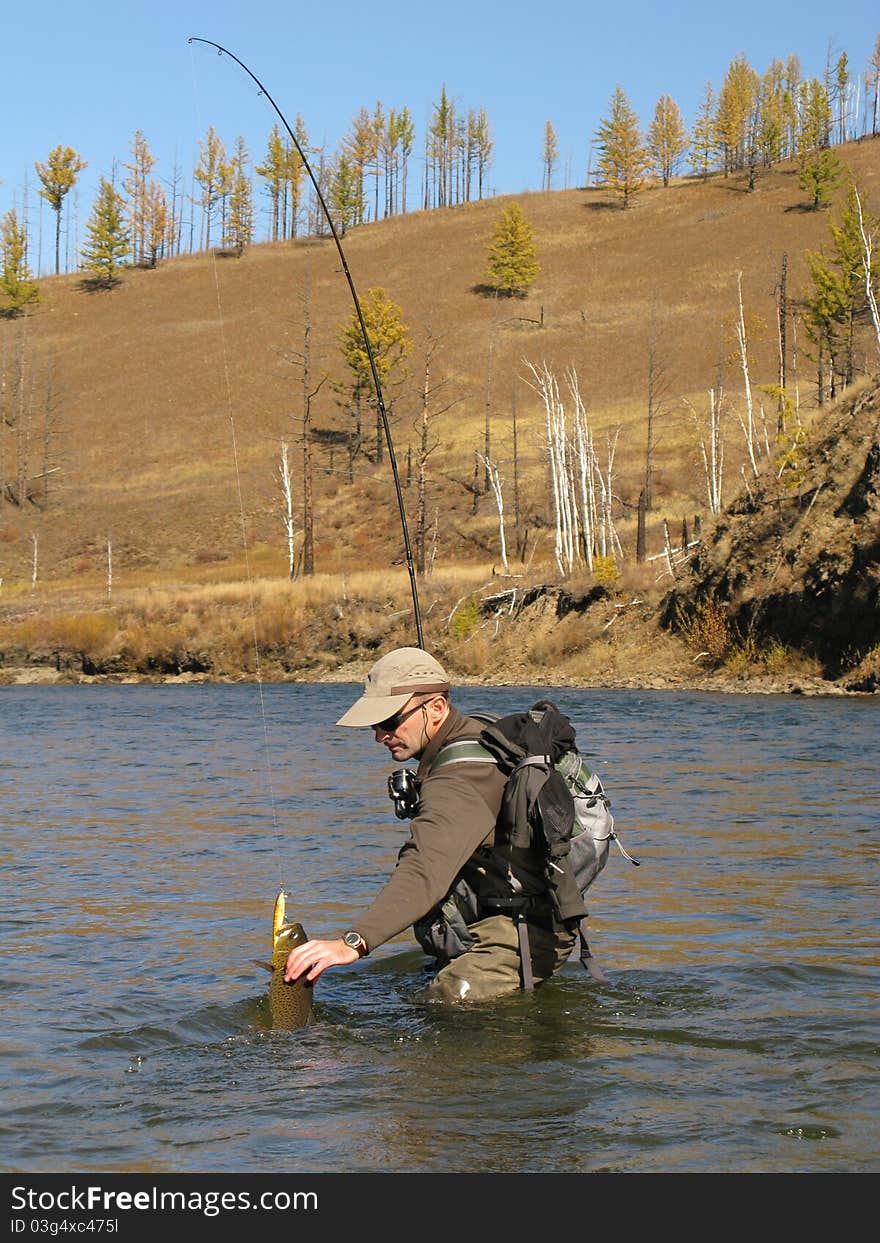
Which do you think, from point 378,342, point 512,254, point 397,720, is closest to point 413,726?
point 397,720

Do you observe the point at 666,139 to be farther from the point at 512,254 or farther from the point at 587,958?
the point at 587,958

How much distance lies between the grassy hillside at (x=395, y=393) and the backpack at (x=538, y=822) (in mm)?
33321

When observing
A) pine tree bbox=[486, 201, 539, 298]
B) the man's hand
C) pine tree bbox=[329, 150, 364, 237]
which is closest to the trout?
the man's hand

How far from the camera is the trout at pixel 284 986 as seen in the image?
5.29 metres

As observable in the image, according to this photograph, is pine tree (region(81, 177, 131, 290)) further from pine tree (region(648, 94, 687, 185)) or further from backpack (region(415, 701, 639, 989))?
backpack (region(415, 701, 639, 989))

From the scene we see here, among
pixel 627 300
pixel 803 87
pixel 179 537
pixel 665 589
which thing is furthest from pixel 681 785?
pixel 803 87

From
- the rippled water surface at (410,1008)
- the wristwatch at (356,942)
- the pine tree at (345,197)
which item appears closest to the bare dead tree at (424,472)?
the rippled water surface at (410,1008)

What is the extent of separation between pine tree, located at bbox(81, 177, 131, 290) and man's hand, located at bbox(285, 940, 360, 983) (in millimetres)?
111253

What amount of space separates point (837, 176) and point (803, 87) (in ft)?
55.1

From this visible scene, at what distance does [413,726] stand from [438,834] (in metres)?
0.52

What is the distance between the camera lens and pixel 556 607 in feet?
119

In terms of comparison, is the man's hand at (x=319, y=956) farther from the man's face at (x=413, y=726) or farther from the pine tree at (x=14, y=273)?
the pine tree at (x=14, y=273)

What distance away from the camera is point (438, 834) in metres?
5.15
